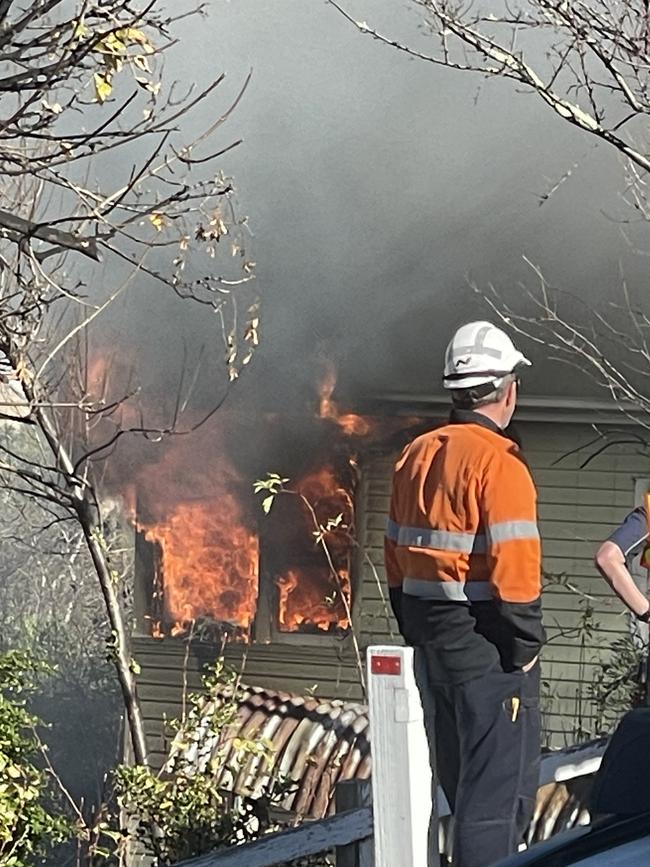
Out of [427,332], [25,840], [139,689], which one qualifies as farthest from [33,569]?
[25,840]

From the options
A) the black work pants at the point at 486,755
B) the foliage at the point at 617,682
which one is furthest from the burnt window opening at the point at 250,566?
the black work pants at the point at 486,755

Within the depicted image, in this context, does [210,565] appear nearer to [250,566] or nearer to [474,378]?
[250,566]

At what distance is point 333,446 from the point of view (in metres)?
11.1

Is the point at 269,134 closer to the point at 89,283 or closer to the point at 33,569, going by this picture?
the point at 89,283

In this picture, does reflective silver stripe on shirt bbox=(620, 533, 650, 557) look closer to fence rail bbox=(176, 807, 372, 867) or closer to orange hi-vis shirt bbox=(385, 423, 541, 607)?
orange hi-vis shirt bbox=(385, 423, 541, 607)

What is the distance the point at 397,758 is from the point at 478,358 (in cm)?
122

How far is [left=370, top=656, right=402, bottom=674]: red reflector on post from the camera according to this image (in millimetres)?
3590

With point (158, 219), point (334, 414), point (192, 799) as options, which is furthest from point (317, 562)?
point (158, 219)

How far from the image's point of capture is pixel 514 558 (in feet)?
12.9

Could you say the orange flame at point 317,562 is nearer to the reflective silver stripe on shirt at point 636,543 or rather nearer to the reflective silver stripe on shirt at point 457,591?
the reflective silver stripe on shirt at point 636,543

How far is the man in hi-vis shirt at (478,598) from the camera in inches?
155

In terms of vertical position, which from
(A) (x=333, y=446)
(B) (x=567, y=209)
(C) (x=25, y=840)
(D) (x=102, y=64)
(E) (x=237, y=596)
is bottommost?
(C) (x=25, y=840)

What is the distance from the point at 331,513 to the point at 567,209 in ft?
9.85

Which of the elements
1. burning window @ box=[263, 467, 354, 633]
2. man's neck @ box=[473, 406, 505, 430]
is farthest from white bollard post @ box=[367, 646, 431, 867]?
burning window @ box=[263, 467, 354, 633]
